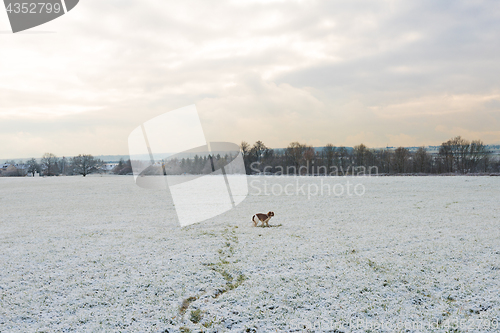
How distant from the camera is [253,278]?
31.5ft

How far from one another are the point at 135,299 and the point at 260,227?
32.9 ft

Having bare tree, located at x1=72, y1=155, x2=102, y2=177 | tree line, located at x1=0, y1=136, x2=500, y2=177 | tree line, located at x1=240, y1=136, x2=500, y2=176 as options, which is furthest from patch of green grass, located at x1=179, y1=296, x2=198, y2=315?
bare tree, located at x1=72, y1=155, x2=102, y2=177

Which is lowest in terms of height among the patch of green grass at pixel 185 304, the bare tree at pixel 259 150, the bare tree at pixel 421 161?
the patch of green grass at pixel 185 304

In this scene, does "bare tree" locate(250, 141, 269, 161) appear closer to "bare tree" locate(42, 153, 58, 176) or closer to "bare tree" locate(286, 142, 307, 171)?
"bare tree" locate(286, 142, 307, 171)

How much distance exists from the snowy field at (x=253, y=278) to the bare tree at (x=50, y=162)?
5261 inches

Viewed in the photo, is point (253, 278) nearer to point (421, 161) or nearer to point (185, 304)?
point (185, 304)

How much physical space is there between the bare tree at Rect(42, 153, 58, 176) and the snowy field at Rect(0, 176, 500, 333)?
438 feet

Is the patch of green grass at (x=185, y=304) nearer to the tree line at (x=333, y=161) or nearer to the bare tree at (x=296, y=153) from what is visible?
the tree line at (x=333, y=161)

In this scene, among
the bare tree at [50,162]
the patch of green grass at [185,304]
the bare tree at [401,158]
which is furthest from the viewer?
the bare tree at [50,162]

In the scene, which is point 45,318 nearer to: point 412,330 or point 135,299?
point 135,299

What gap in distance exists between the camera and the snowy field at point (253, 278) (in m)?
7.30

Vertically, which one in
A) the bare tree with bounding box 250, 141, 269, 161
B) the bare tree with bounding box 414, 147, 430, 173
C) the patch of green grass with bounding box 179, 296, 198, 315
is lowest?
the patch of green grass with bounding box 179, 296, 198, 315

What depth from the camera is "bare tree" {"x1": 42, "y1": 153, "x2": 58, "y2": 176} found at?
130 m

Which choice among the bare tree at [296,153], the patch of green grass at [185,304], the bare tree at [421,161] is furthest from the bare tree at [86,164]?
the bare tree at [421,161]
